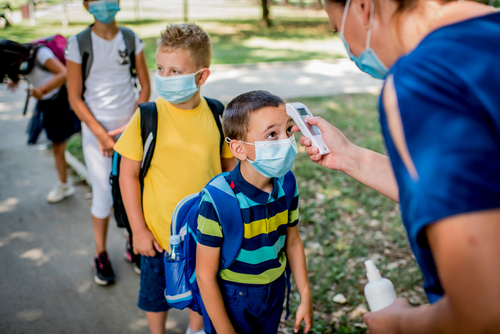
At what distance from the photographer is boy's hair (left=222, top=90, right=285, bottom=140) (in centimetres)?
189

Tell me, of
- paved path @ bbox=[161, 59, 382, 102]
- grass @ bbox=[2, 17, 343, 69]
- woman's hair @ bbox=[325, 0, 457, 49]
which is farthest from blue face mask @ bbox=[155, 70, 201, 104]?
grass @ bbox=[2, 17, 343, 69]

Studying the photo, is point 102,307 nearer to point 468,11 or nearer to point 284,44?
point 468,11

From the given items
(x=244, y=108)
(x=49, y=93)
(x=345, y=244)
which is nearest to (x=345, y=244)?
(x=345, y=244)

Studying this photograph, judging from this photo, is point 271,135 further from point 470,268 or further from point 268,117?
point 470,268

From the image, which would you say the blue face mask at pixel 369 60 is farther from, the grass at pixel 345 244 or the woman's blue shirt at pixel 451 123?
the grass at pixel 345 244

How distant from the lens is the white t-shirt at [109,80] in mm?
3160

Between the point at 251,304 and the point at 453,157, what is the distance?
140cm

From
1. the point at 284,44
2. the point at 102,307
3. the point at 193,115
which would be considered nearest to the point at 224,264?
the point at 193,115

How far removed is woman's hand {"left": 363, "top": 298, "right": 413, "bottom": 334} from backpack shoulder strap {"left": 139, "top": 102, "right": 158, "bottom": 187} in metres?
1.55

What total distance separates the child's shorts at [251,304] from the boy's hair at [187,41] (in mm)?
1392

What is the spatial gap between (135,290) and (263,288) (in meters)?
1.84

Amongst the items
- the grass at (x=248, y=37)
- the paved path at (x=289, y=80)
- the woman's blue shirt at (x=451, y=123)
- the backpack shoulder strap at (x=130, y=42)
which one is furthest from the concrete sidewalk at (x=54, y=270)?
the grass at (x=248, y=37)

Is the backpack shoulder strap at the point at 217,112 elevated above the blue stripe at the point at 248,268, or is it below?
above

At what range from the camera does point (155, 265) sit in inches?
97.5
